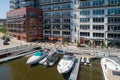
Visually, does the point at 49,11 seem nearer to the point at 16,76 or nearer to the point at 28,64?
the point at 28,64

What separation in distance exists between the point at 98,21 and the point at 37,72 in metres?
33.9

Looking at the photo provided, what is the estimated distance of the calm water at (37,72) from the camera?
115ft

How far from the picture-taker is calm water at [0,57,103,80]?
115 ft

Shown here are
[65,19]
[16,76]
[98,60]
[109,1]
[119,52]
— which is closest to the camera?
[16,76]

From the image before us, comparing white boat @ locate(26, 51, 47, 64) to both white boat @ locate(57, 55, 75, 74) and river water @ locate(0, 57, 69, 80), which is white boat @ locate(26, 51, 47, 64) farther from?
white boat @ locate(57, 55, 75, 74)

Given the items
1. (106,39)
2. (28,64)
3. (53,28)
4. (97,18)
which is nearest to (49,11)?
(53,28)

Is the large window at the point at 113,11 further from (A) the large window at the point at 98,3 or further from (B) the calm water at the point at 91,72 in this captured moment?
(B) the calm water at the point at 91,72

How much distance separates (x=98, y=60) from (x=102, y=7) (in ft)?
74.3

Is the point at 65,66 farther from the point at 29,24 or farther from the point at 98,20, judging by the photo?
the point at 29,24

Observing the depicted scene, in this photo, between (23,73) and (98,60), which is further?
(98,60)

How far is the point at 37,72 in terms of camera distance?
3819cm

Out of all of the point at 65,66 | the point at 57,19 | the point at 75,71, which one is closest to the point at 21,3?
the point at 57,19

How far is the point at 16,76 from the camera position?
3662 cm

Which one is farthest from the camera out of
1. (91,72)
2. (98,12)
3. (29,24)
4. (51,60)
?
(29,24)
